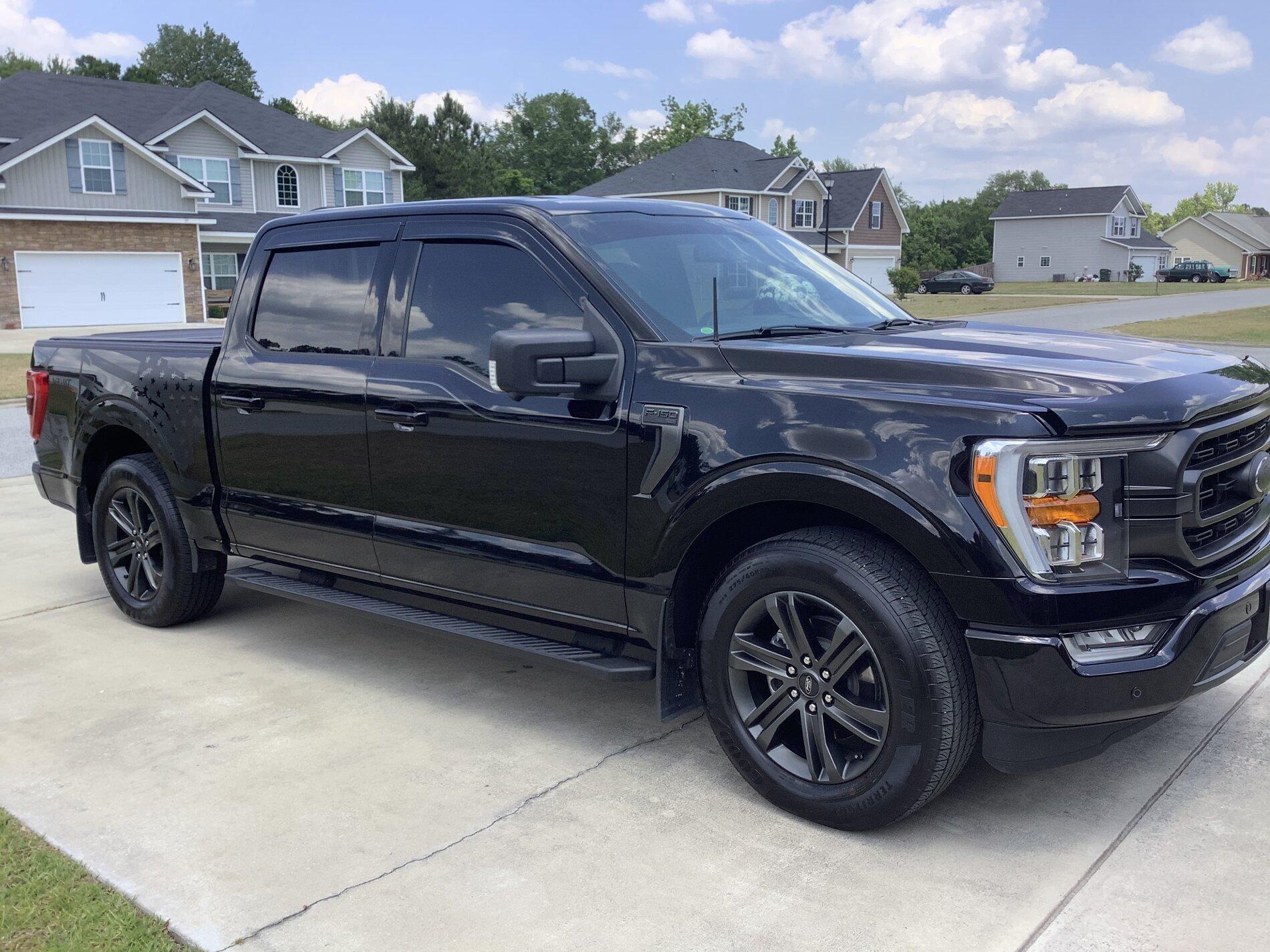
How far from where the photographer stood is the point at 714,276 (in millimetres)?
4383

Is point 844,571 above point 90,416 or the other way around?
the other way around

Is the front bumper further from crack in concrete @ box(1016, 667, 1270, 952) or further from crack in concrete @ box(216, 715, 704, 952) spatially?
crack in concrete @ box(216, 715, 704, 952)

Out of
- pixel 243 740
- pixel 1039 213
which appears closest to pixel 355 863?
pixel 243 740

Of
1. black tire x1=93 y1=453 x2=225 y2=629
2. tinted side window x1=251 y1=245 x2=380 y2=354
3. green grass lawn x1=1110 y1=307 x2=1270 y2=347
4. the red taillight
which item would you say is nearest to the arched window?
green grass lawn x1=1110 y1=307 x2=1270 y2=347

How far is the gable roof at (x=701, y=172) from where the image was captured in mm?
52625

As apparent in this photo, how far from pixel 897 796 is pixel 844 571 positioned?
676 millimetres

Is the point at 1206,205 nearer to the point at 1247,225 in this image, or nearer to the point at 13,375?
the point at 1247,225

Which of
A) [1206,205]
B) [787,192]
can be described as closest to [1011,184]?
[1206,205]

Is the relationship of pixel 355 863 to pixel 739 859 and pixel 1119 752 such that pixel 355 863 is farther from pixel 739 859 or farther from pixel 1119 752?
pixel 1119 752

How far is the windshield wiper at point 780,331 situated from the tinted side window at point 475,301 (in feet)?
1.74

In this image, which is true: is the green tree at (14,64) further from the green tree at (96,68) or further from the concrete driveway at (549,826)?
the concrete driveway at (549,826)

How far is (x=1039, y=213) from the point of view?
280 ft

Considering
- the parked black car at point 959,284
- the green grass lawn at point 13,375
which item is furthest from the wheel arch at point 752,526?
the parked black car at point 959,284

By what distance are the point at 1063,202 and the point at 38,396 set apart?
8832cm
